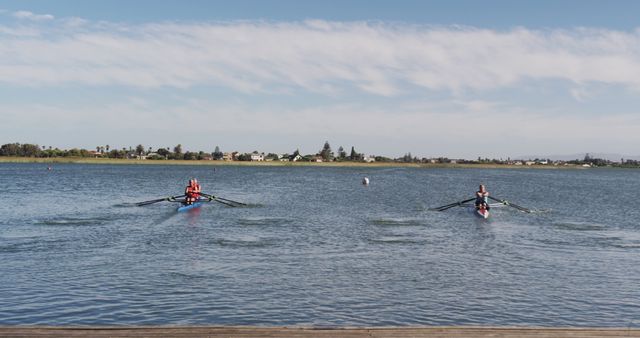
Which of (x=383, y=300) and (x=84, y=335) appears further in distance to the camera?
(x=383, y=300)

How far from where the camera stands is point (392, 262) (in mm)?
29203

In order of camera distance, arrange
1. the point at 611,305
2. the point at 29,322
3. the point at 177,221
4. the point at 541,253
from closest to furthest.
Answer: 1. the point at 29,322
2. the point at 611,305
3. the point at 541,253
4. the point at 177,221

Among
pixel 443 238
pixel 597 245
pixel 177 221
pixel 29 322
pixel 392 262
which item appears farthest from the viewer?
pixel 177 221

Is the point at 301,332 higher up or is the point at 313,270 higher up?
the point at 301,332

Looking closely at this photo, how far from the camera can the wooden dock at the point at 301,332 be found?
1380cm

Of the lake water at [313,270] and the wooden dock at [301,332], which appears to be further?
Answer: the lake water at [313,270]

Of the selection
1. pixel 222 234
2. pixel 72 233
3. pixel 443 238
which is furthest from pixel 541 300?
pixel 72 233

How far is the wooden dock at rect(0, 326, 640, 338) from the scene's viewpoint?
45.3ft

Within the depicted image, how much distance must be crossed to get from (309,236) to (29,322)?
73.5 feet

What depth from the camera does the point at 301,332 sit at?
1415 cm

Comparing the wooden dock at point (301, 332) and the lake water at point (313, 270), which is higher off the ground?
the wooden dock at point (301, 332)

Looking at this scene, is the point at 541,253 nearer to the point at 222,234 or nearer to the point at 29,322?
the point at 222,234

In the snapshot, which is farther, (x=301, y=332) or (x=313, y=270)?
(x=313, y=270)

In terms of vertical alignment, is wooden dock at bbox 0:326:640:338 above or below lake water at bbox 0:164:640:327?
above
